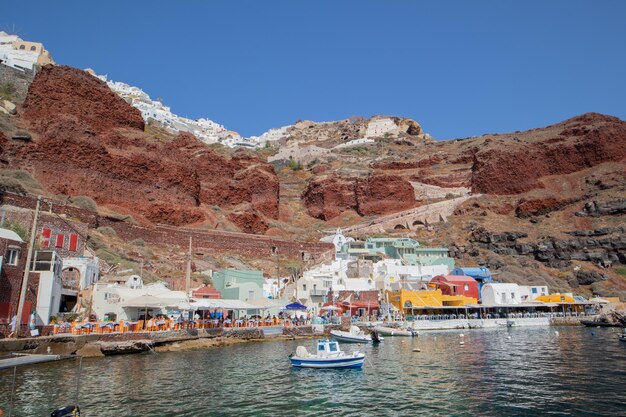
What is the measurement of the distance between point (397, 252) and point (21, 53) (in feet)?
294

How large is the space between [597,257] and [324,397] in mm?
63609

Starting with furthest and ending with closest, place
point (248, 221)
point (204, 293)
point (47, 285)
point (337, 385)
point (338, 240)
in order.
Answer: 1. point (248, 221)
2. point (338, 240)
3. point (204, 293)
4. point (47, 285)
5. point (337, 385)

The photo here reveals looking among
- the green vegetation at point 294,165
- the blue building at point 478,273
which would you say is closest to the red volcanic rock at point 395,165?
the green vegetation at point 294,165

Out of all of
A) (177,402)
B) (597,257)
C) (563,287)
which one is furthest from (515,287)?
(177,402)

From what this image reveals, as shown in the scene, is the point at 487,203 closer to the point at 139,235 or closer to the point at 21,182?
the point at 139,235

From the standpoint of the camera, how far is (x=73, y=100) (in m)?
62.2

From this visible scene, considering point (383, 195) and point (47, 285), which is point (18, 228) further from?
point (383, 195)

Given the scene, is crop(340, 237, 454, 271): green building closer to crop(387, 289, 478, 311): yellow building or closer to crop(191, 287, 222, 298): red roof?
crop(387, 289, 478, 311): yellow building

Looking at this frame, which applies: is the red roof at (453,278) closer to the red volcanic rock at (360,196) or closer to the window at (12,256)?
the red volcanic rock at (360,196)

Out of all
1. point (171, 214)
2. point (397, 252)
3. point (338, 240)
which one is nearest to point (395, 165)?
point (338, 240)

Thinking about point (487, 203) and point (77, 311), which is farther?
point (487, 203)

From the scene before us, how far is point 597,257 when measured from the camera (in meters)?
66.8

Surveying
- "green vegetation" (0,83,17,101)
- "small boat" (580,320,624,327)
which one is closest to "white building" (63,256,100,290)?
"small boat" (580,320,624,327)

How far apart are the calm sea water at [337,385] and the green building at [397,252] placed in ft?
111
